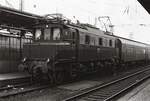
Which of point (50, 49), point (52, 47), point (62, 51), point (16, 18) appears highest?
point (16, 18)

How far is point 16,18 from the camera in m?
15.7

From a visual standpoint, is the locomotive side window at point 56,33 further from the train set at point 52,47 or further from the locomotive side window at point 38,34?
the locomotive side window at point 38,34

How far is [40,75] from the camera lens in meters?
13.8

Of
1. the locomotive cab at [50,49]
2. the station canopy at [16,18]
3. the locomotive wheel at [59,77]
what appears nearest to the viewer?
the locomotive cab at [50,49]

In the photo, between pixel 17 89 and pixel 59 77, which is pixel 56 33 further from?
pixel 17 89

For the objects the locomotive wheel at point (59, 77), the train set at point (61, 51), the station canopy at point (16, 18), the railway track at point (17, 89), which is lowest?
the railway track at point (17, 89)

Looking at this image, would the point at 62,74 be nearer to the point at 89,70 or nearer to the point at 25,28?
the point at 89,70

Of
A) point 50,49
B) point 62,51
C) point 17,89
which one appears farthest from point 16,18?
point 17,89

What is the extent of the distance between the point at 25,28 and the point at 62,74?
5.73 meters

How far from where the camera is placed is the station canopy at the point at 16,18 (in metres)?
14.0

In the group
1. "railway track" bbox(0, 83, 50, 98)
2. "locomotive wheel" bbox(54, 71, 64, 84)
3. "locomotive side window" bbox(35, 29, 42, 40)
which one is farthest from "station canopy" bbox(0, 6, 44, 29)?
"railway track" bbox(0, 83, 50, 98)

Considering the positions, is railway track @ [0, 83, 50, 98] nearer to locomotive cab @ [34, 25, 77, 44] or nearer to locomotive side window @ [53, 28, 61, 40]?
locomotive cab @ [34, 25, 77, 44]

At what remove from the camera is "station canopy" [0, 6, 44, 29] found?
553 inches

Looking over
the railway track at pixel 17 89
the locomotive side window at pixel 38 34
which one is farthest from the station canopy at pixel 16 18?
the railway track at pixel 17 89
